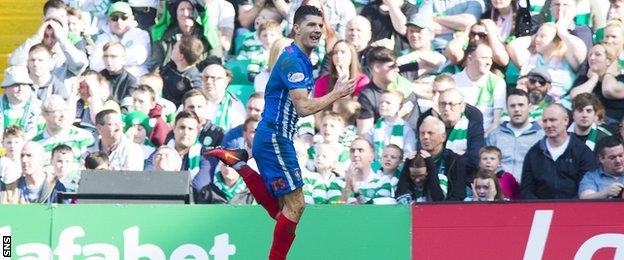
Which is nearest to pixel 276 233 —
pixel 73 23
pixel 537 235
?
pixel 537 235

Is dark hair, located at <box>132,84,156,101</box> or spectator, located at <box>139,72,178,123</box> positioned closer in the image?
dark hair, located at <box>132,84,156,101</box>

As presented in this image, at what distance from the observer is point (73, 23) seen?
14961 millimetres

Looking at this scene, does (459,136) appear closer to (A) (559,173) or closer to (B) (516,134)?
(B) (516,134)

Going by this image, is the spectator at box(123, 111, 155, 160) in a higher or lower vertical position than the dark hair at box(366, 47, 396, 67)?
lower

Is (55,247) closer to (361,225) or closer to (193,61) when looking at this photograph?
(361,225)

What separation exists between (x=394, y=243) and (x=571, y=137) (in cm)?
224

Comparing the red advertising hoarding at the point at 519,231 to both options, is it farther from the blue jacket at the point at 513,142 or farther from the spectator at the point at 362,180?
the blue jacket at the point at 513,142

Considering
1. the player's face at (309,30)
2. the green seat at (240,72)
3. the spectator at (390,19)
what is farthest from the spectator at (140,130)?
the player's face at (309,30)

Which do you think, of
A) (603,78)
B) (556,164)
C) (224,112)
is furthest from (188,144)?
(603,78)

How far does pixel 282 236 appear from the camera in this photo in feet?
30.5

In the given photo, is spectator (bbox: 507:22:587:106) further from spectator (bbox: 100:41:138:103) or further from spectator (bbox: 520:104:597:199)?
spectator (bbox: 100:41:138:103)

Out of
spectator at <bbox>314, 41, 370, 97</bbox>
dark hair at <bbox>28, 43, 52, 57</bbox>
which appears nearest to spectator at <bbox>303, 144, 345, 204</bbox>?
spectator at <bbox>314, 41, 370, 97</bbox>

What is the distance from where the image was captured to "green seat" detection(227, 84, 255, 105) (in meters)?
13.8

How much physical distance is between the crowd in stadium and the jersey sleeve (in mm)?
3309
